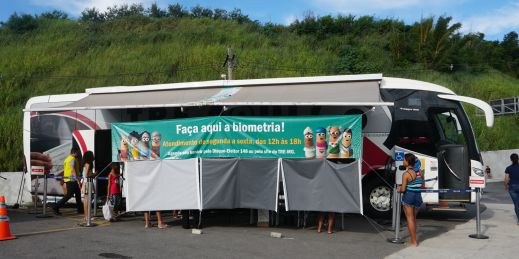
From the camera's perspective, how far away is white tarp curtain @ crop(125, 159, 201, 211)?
35.3 feet

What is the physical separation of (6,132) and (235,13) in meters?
35.7

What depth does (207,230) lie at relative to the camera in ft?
35.2

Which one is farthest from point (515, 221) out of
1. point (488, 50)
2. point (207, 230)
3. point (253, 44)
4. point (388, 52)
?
point (488, 50)

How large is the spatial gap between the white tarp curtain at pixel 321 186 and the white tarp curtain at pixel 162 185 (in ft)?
6.40

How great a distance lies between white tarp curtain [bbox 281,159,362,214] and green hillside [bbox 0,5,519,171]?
47.5 feet

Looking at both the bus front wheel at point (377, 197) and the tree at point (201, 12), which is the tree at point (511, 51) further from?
the bus front wheel at point (377, 197)

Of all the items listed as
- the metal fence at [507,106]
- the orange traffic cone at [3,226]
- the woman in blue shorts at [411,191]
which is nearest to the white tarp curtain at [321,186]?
the woman in blue shorts at [411,191]

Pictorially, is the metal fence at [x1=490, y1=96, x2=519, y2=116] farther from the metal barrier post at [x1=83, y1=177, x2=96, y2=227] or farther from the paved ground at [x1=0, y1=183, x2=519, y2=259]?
the metal barrier post at [x1=83, y1=177, x2=96, y2=227]

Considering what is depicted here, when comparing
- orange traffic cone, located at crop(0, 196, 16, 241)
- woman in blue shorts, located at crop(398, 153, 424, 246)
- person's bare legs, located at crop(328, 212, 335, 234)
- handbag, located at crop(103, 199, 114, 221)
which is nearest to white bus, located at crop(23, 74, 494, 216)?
person's bare legs, located at crop(328, 212, 335, 234)

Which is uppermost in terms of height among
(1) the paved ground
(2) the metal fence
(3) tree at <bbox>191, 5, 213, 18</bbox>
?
(3) tree at <bbox>191, 5, 213, 18</bbox>

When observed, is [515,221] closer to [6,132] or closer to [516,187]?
[516,187]

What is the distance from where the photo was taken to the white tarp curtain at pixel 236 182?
10.6m

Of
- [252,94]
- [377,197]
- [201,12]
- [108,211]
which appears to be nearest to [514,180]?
[377,197]

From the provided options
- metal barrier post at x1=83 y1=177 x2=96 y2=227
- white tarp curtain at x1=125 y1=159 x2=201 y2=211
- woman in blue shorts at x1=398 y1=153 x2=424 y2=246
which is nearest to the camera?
woman in blue shorts at x1=398 y1=153 x2=424 y2=246
